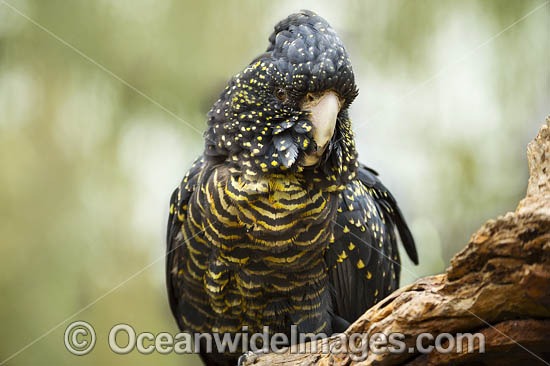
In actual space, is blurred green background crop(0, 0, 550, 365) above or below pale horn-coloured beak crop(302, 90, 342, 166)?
above

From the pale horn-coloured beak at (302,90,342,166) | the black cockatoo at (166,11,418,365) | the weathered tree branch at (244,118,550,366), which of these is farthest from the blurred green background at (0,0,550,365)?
the weathered tree branch at (244,118,550,366)

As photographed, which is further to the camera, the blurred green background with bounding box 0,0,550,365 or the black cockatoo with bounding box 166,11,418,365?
the blurred green background with bounding box 0,0,550,365

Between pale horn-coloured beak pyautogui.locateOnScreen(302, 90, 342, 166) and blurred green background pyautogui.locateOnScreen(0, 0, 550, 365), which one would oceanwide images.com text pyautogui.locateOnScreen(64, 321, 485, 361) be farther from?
pale horn-coloured beak pyautogui.locateOnScreen(302, 90, 342, 166)

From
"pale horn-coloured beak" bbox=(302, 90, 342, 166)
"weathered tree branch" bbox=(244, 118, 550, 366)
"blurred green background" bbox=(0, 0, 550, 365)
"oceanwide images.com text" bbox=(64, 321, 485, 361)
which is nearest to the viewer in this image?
"weathered tree branch" bbox=(244, 118, 550, 366)

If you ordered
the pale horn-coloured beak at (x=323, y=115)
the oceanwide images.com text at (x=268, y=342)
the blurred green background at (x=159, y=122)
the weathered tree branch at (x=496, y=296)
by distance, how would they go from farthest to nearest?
the blurred green background at (x=159, y=122)
the pale horn-coloured beak at (x=323, y=115)
the oceanwide images.com text at (x=268, y=342)
the weathered tree branch at (x=496, y=296)

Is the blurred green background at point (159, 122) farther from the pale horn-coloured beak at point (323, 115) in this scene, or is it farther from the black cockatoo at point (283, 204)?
the pale horn-coloured beak at point (323, 115)

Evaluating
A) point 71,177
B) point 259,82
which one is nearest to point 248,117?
point 259,82

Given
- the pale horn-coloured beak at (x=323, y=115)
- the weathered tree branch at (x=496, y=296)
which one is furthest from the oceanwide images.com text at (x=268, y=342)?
the pale horn-coloured beak at (x=323, y=115)
